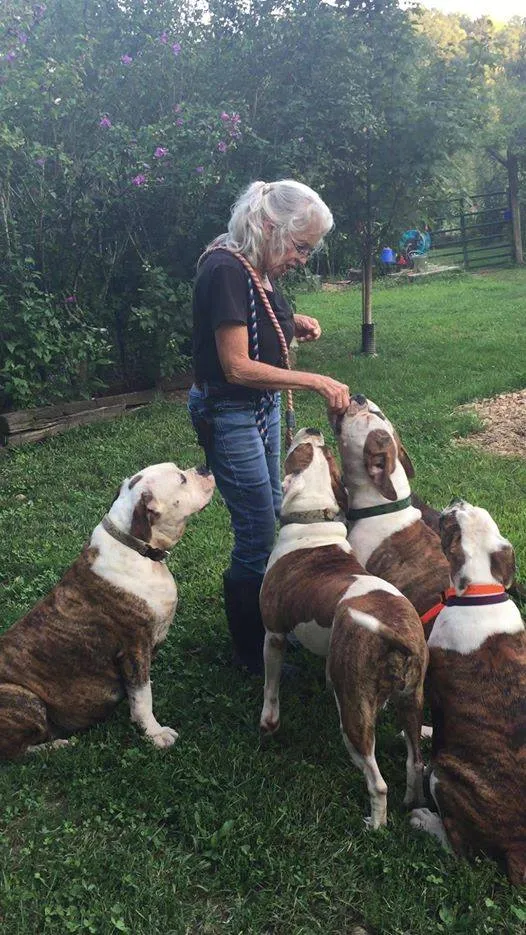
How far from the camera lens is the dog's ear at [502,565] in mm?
2889

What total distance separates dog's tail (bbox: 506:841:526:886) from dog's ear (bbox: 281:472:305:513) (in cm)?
167

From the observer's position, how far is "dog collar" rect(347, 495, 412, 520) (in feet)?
12.2

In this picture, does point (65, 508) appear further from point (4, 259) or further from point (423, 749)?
point (423, 749)

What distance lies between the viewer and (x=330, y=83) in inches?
379

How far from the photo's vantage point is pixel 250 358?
3.44 meters

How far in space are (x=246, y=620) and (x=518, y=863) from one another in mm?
1827

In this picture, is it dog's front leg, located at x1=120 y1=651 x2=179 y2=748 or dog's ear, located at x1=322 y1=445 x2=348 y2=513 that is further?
dog's ear, located at x1=322 y1=445 x2=348 y2=513

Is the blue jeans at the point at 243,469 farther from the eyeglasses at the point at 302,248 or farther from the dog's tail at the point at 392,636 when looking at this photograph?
the dog's tail at the point at 392,636

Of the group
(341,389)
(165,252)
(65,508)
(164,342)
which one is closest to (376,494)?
(341,389)

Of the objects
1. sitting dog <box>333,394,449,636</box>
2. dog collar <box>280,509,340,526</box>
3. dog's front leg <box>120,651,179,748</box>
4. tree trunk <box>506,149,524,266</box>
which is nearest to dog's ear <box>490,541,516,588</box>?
sitting dog <box>333,394,449,636</box>

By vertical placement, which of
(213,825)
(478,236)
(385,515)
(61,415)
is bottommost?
(213,825)

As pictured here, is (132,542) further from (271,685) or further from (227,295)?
(227,295)

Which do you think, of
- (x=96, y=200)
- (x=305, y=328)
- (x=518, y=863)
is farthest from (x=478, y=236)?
(x=518, y=863)

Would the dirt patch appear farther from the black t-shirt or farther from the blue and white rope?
the black t-shirt
